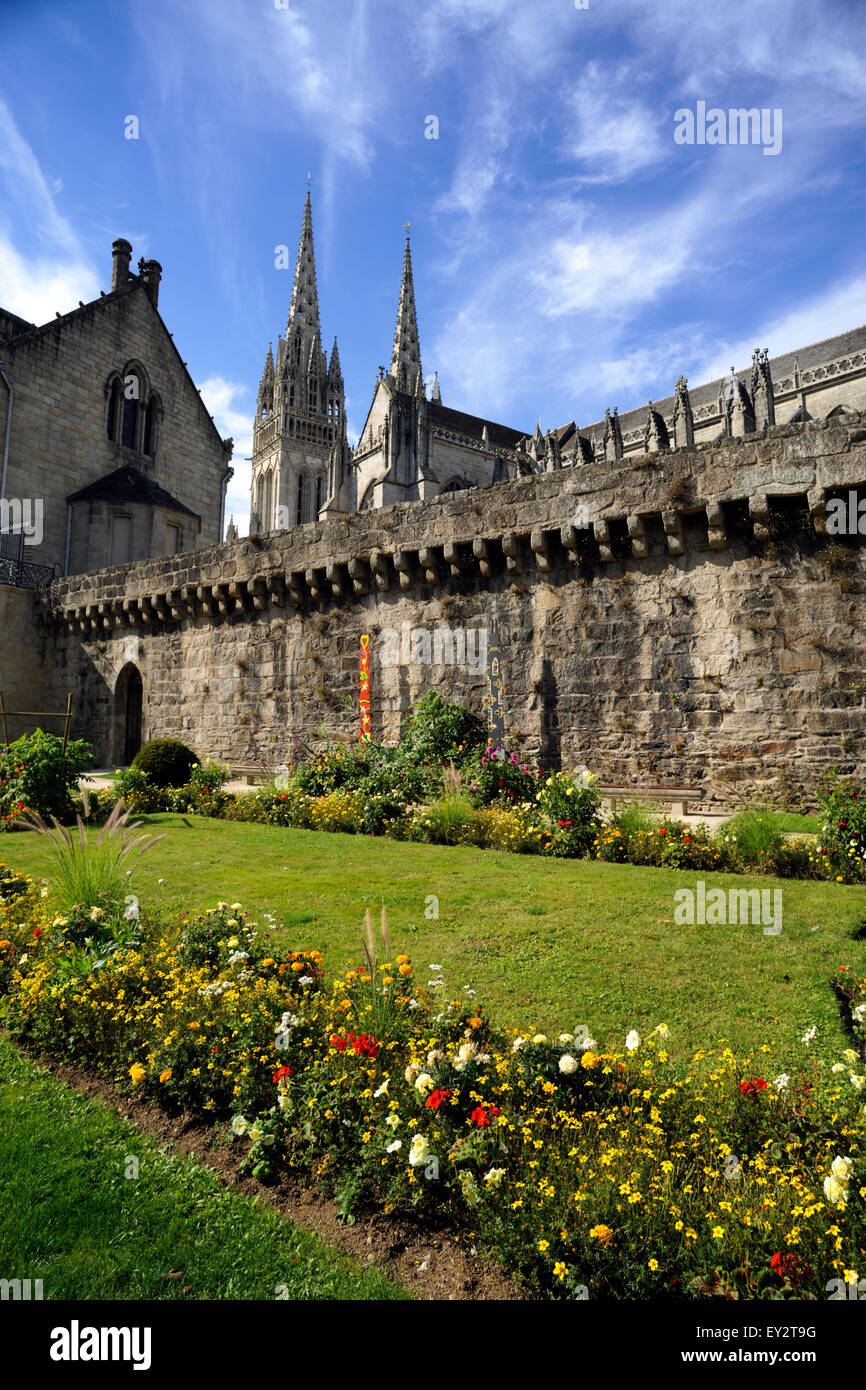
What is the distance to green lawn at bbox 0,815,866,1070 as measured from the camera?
4027mm

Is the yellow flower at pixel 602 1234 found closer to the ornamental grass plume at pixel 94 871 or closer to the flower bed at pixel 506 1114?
the flower bed at pixel 506 1114

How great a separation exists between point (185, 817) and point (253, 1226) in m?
9.81

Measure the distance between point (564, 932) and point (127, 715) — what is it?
17.7 metres

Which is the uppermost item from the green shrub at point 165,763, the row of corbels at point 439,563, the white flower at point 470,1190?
the row of corbels at point 439,563

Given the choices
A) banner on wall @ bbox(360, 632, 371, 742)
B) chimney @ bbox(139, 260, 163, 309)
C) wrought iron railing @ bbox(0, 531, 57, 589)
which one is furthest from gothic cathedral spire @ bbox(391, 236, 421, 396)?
banner on wall @ bbox(360, 632, 371, 742)

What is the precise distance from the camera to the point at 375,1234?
2.60 m

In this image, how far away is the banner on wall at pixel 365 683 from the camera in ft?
45.5

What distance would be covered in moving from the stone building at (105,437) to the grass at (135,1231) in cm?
2515

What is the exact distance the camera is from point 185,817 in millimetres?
11844

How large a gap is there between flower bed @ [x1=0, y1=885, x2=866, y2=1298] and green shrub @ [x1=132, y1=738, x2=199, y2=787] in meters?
9.78

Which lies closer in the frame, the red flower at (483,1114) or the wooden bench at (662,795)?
the red flower at (483,1114)

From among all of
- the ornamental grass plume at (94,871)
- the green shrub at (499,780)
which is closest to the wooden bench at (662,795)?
the green shrub at (499,780)
